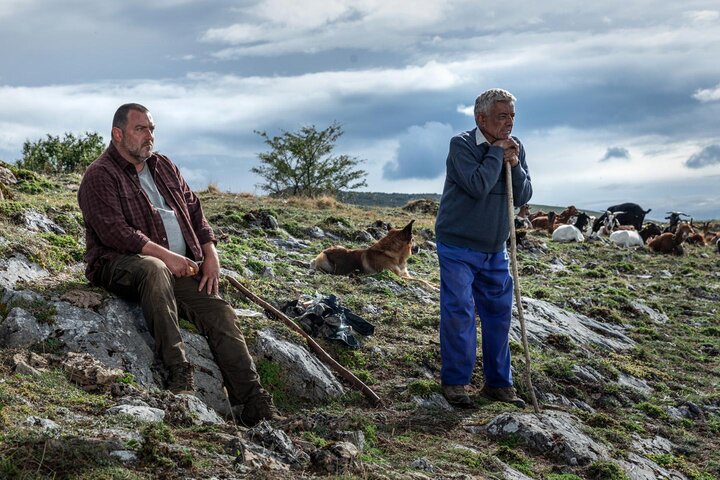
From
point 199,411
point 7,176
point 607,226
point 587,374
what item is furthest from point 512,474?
point 607,226

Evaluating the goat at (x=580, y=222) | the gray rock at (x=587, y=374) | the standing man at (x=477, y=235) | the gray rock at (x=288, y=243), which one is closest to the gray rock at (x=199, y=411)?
the standing man at (x=477, y=235)

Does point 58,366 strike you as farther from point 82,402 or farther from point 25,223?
point 25,223

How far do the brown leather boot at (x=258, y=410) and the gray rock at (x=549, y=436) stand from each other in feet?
5.99

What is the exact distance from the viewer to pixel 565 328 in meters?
11.3

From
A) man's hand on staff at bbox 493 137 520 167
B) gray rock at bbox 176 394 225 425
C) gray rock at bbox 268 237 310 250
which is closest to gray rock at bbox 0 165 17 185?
gray rock at bbox 268 237 310 250

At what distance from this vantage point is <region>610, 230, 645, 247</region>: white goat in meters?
29.4

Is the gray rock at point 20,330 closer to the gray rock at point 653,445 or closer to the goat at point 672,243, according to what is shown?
the gray rock at point 653,445

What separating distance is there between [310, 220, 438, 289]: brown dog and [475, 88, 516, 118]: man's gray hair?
235 inches

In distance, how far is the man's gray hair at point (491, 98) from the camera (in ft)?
23.0

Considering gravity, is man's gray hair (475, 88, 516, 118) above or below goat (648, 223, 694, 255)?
above

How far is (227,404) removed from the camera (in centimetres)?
672

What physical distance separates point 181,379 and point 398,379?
8.14 ft

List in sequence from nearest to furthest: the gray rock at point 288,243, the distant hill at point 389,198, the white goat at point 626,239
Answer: the gray rock at point 288,243
the white goat at point 626,239
the distant hill at point 389,198

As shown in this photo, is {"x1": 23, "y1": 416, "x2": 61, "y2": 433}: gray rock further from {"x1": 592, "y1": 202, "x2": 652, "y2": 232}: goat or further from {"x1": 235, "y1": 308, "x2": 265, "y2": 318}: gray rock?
{"x1": 592, "y1": 202, "x2": 652, "y2": 232}: goat
